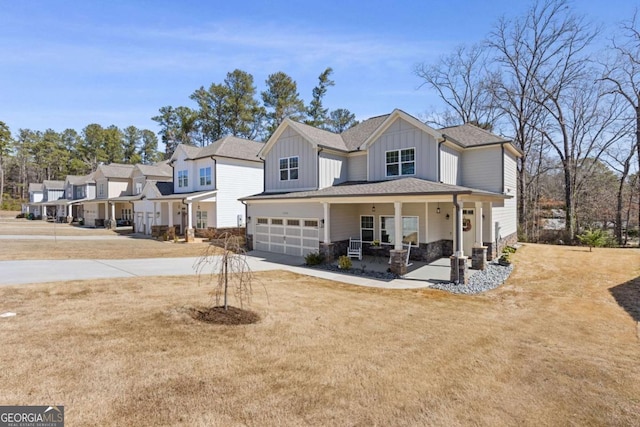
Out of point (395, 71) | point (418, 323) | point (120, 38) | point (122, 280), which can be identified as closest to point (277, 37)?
point (120, 38)

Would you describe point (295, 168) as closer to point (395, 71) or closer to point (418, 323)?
point (395, 71)

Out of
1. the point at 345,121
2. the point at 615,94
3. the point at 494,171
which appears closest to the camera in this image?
the point at 494,171

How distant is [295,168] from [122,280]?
1044 centimetres

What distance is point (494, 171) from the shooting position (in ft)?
53.0

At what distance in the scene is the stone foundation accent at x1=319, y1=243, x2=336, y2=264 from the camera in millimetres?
15039

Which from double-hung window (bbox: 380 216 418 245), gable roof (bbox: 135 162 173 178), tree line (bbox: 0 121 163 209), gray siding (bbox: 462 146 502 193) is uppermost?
tree line (bbox: 0 121 163 209)

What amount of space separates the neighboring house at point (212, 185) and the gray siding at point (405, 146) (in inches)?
474

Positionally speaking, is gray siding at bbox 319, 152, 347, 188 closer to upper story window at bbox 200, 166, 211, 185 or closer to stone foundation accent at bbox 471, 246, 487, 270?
stone foundation accent at bbox 471, 246, 487, 270

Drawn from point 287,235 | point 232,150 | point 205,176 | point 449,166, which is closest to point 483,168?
point 449,166

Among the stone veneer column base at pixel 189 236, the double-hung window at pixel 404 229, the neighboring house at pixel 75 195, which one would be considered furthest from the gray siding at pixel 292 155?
the neighboring house at pixel 75 195

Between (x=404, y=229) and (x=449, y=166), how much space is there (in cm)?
382

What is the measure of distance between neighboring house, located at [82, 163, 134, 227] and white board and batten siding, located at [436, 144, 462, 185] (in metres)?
34.8

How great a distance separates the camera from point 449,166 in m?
15.6

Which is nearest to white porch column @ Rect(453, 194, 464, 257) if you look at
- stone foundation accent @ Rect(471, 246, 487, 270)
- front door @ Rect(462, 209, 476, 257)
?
stone foundation accent @ Rect(471, 246, 487, 270)
